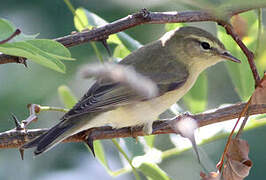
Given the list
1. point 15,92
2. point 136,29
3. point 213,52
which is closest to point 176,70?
point 213,52

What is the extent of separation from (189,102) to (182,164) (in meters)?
1.60

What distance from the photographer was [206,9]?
0.86m

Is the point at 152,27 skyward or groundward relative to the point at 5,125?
skyward

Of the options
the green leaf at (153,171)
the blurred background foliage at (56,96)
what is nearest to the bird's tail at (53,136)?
the green leaf at (153,171)

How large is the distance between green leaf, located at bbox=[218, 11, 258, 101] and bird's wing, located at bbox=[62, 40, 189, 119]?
47 cm

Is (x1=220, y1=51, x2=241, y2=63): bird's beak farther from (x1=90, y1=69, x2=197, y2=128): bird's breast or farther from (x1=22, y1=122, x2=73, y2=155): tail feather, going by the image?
(x1=22, y1=122, x2=73, y2=155): tail feather

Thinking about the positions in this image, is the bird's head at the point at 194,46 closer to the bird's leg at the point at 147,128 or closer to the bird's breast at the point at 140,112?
the bird's breast at the point at 140,112

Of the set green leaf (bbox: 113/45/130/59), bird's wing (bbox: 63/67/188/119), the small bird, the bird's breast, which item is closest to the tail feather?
the small bird

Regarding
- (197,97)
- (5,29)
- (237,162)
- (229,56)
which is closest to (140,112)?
(197,97)

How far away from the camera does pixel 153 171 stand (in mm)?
2047

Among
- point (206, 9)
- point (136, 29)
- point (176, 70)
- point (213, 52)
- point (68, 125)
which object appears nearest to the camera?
point (206, 9)

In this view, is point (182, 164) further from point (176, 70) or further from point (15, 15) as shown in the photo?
point (15, 15)

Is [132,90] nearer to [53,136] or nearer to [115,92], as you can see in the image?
[115,92]

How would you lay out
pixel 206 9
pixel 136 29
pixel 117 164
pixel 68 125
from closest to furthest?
1. pixel 206 9
2. pixel 68 125
3. pixel 117 164
4. pixel 136 29
